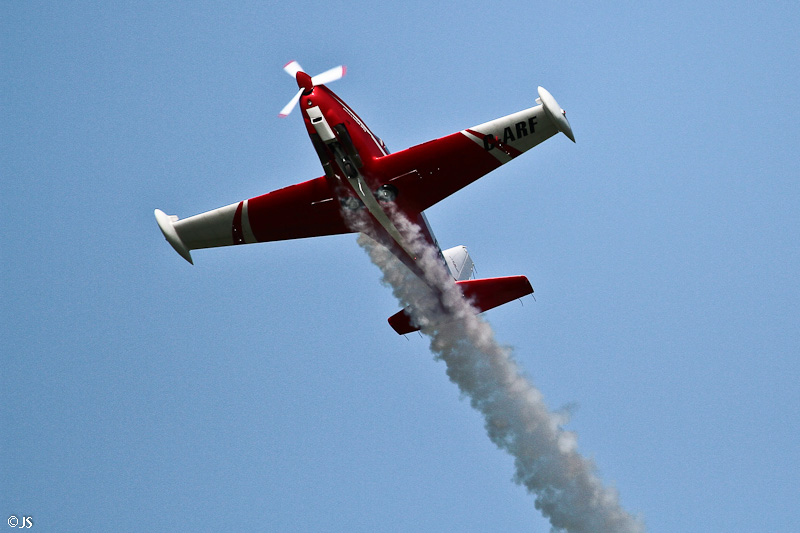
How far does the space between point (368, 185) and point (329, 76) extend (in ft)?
9.77

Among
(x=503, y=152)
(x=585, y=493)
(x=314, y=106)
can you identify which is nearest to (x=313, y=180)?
(x=314, y=106)

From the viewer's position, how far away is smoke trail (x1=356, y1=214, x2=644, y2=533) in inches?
1430

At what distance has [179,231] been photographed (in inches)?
1447

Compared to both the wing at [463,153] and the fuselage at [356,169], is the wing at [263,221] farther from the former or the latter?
the wing at [463,153]

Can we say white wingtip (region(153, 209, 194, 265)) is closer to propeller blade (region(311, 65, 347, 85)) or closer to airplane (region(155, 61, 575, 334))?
airplane (region(155, 61, 575, 334))

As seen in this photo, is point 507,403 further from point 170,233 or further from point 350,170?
point 170,233

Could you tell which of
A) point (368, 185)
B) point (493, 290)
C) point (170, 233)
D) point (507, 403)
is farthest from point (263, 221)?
point (507, 403)

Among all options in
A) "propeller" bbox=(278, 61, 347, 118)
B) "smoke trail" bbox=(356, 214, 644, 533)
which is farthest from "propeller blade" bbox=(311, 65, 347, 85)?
"smoke trail" bbox=(356, 214, 644, 533)

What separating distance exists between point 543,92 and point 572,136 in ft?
4.44

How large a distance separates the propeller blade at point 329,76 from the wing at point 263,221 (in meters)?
2.74

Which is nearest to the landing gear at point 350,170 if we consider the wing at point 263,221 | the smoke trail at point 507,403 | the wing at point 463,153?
the wing at point 463,153

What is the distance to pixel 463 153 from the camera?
34.7m

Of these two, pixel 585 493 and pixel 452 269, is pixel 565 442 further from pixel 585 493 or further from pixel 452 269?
pixel 452 269

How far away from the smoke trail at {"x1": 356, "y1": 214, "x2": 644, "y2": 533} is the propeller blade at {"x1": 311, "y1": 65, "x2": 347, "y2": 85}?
5.04 m
